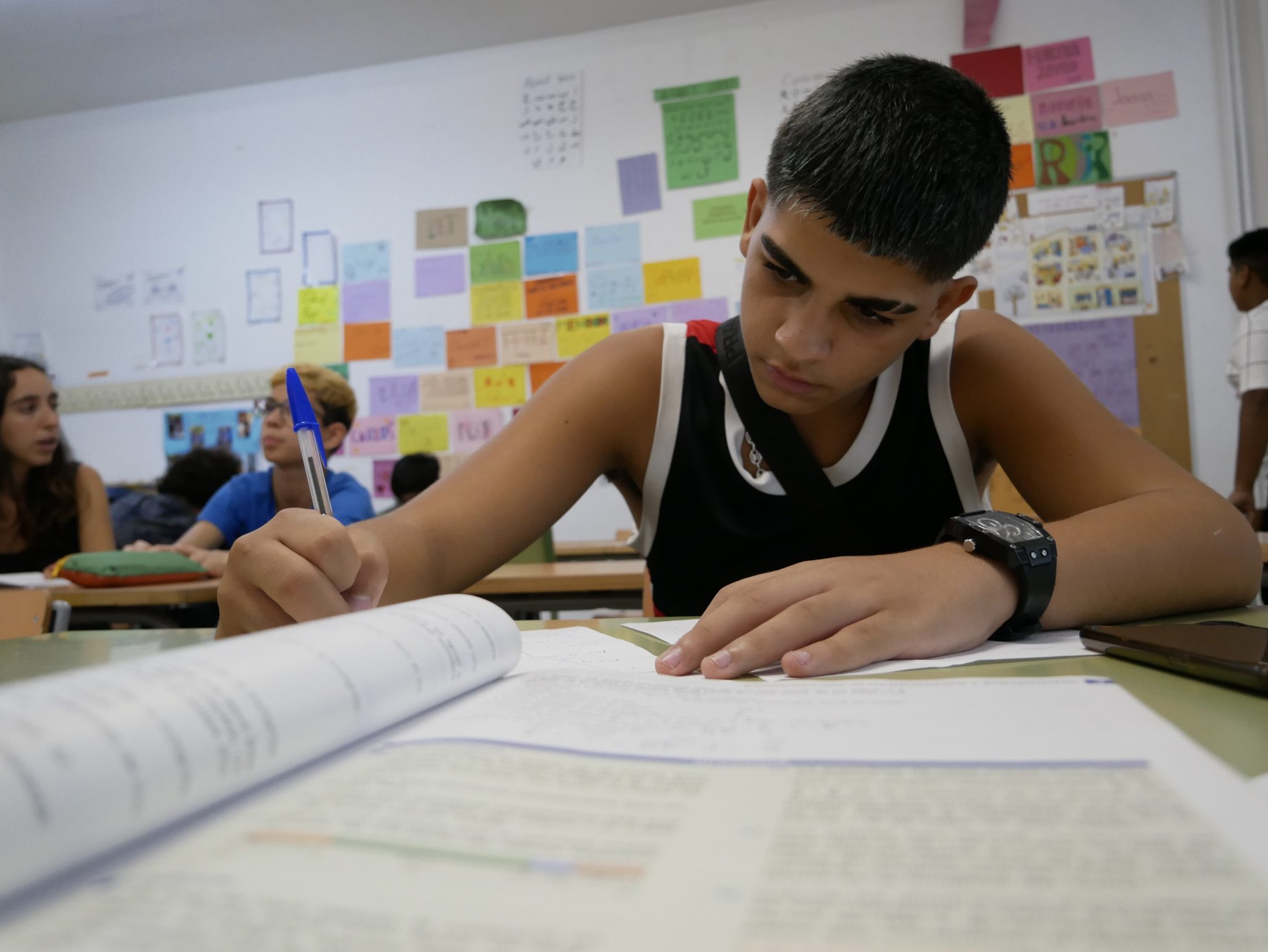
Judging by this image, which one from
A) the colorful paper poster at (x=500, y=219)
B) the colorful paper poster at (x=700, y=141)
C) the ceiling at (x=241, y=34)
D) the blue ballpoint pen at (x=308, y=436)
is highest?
the ceiling at (x=241, y=34)

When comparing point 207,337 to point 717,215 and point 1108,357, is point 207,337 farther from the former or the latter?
point 1108,357

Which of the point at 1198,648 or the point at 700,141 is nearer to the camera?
the point at 1198,648

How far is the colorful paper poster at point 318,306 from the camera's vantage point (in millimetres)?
3880

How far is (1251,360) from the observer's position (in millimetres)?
2705

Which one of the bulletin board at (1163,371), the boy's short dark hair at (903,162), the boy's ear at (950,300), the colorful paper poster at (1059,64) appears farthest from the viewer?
the colorful paper poster at (1059,64)

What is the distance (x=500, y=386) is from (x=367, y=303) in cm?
75

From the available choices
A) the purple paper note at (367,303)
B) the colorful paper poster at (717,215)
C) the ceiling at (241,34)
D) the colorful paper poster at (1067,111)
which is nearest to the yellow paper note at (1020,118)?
the colorful paper poster at (1067,111)

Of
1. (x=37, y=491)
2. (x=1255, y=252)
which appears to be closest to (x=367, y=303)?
(x=37, y=491)

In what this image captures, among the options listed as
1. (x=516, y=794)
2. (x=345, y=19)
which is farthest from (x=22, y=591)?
(x=345, y=19)

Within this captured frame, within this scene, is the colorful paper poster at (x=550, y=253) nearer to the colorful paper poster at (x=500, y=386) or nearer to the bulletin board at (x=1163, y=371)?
the colorful paper poster at (x=500, y=386)

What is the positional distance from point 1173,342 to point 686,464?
2669 millimetres

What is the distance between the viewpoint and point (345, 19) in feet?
11.3

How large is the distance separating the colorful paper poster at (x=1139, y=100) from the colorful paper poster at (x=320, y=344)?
10.3 ft

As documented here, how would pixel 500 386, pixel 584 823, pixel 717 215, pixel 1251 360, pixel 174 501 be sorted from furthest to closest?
pixel 500 386, pixel 717 215, pixel 174 501, pixel 1251 360, pixel 584 823
